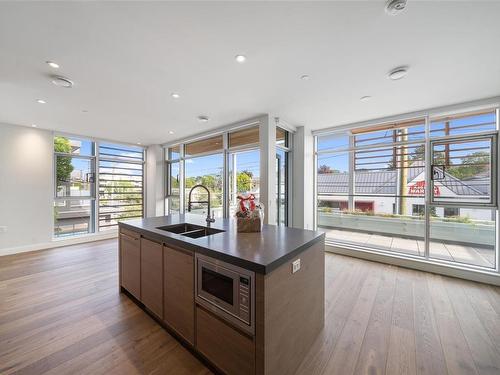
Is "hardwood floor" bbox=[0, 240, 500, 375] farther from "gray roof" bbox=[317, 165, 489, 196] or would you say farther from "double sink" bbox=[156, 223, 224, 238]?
"gray roof" bbox=[317, 165, 489, 196]

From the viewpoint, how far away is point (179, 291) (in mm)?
1705

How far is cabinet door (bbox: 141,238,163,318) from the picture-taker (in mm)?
1917

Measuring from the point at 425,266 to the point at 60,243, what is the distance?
713 cm

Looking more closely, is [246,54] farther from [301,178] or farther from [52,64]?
[301,178]

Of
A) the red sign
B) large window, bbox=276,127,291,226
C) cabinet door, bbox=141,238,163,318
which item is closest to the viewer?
cabinet door, bbox=141,238,163,318

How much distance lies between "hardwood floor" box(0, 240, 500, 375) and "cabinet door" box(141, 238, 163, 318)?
188mm

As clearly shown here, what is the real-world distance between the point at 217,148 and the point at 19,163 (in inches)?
157

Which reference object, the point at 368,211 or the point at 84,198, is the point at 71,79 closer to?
the point at 84,198

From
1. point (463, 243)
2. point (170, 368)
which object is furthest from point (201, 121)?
point (463, 243)

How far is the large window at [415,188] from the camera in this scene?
10.1 feet

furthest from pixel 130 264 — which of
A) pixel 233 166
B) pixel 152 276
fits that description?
pixel 233 166

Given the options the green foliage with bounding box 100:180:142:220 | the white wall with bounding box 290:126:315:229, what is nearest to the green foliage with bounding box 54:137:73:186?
the green foliage with bounding box 100:180:142:220

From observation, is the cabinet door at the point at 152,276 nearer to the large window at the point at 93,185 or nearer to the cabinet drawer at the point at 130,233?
the cabinet drawer at the point at 130,233

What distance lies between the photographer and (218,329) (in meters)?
1.41
